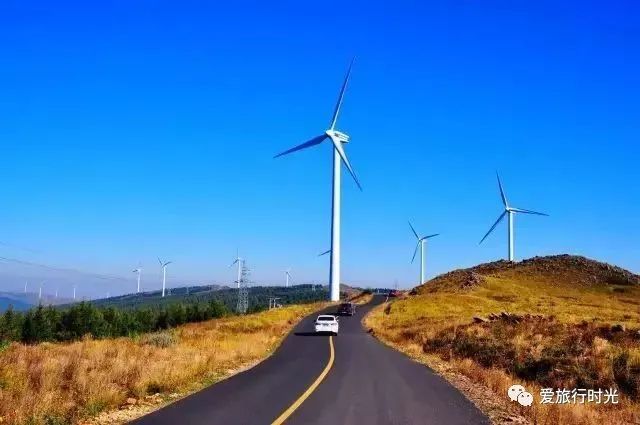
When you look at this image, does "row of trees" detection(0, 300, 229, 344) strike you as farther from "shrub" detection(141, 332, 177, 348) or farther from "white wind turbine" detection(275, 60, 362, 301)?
"shrub" detection(141, 332, 177, 348)

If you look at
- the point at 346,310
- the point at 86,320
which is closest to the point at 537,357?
the point at 346,310

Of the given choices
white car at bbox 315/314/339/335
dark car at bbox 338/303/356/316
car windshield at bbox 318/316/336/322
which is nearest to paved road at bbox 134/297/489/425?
white car at bbox 315/314/339/335

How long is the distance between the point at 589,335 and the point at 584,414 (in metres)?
14.9

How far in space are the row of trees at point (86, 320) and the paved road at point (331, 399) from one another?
239ft

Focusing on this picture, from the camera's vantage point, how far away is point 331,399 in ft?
46.0

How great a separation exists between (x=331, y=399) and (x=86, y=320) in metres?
106

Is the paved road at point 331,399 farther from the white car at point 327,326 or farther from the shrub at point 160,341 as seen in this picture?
the white car at point 327,326

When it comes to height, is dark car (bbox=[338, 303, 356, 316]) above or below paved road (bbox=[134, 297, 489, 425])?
above

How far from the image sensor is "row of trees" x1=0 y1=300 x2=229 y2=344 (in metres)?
98.9

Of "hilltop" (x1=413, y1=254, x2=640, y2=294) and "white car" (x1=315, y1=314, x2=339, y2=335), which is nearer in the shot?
"white car" (x1=315, y1=314, x2=339, y2=335)

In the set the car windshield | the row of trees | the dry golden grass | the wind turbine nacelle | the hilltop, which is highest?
the wind turbine nacelle

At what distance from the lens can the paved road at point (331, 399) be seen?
37.4 feet

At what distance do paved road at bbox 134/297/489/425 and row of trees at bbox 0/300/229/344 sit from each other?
239ft

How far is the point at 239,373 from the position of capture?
19625 millimetres
